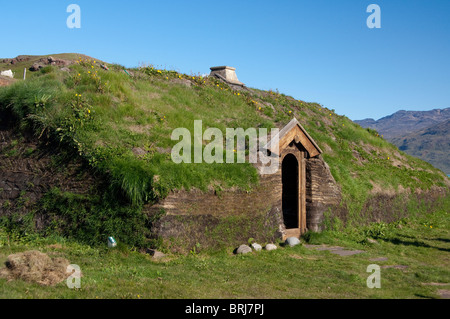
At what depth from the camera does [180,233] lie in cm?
1136

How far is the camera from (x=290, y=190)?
16.6 meters

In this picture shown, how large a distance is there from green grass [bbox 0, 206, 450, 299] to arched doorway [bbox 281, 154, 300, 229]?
7.93 ft

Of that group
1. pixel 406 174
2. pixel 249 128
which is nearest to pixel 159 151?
pixel 249 128

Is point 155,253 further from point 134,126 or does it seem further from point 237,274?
point 134,126

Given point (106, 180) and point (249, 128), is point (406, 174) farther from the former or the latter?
point (106, 180)

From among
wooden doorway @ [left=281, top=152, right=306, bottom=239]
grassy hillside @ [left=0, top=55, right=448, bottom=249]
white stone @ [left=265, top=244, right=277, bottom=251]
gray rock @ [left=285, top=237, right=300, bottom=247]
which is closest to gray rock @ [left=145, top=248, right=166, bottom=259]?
grassy hillside @ [left=0, top=55, right=448, bottom=249]

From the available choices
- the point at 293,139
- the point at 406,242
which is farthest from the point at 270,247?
the point at 406,242

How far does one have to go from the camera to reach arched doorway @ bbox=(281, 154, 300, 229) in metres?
16.0

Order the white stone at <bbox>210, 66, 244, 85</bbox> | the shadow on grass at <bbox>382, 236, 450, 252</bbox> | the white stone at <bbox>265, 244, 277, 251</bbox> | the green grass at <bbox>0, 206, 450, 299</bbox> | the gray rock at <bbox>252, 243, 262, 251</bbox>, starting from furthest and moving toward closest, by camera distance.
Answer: the white stone at <bbox>210, 66, 244, 85</bbox> → the shadow on grass at <bbox>382, 236, 450, 252</bbox> → the white stone at <bbox>265, 244, 277, 251</bbox> → the gray rock at <bbox>252, 243, 262, 251</bbox> → the green grass at <bbox>0, 206, 450, 299</bbox>

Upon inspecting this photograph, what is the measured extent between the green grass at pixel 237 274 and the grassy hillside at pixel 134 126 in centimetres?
123

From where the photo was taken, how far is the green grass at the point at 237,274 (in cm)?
767

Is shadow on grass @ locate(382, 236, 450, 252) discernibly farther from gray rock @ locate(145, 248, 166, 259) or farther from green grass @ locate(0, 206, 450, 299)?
gray rock @ locate(145, 248, 166, 259)

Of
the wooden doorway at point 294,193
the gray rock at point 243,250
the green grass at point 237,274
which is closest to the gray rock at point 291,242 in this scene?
the green grass at point 237,274

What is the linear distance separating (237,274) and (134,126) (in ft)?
19.3
